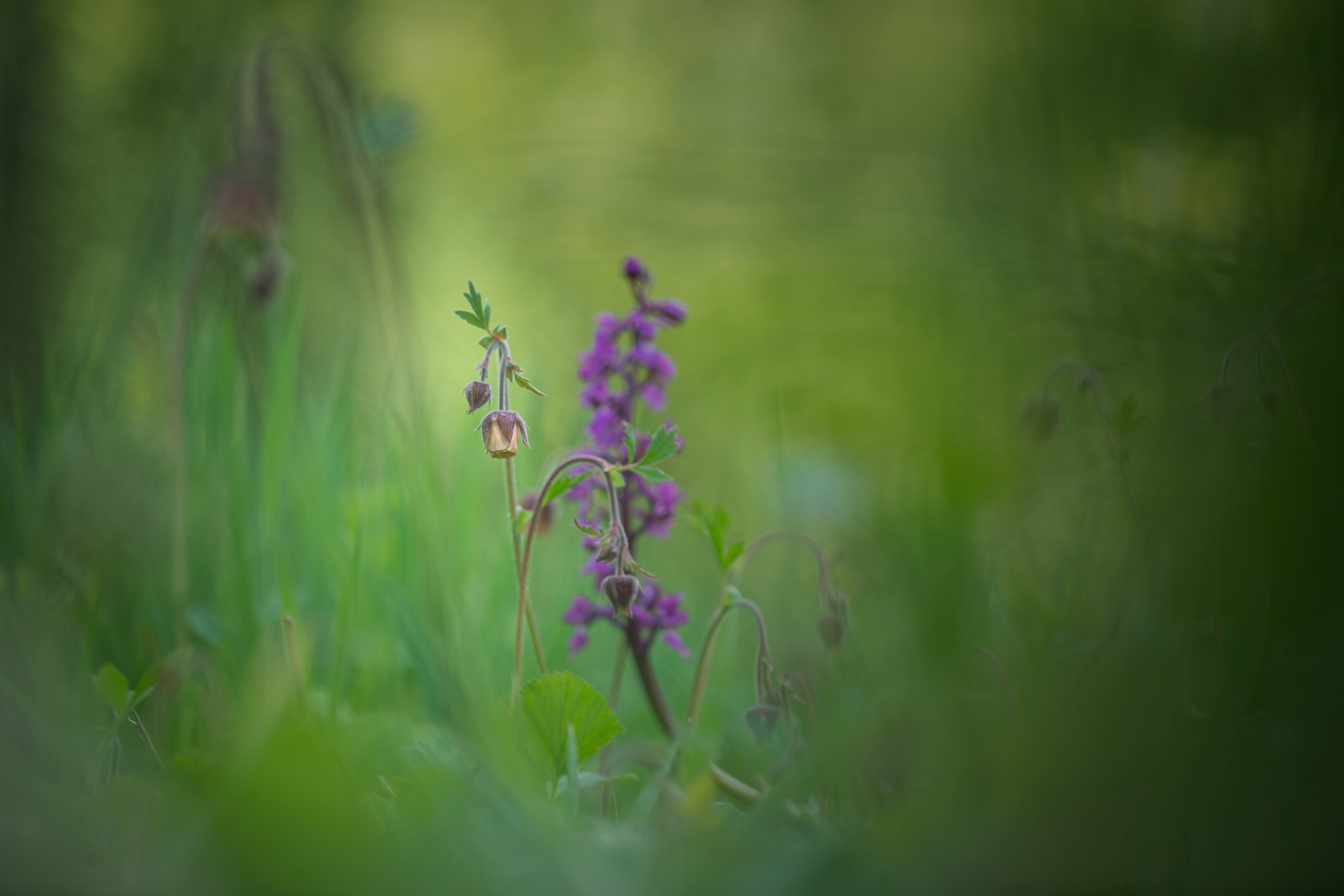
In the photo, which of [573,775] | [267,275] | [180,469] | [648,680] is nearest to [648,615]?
[648,680]

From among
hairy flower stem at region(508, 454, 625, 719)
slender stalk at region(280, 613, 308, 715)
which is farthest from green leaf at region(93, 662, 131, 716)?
hairy flower stem at region(508, 454, 625, 719)

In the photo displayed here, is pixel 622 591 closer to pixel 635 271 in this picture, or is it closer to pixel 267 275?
Result: pixel 635 271

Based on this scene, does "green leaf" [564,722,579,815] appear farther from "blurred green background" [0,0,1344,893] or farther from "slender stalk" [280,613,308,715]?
"slender stalk" [280,613,308,715]

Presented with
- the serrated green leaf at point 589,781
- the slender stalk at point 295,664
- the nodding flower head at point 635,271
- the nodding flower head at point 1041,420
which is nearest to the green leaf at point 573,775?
the serrated green leaf at point 589,781

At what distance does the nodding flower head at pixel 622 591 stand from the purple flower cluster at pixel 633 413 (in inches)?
5.5

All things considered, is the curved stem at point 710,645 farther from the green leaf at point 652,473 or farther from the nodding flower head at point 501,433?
the nodding flower head at point 501,433

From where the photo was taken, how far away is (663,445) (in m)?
0.77

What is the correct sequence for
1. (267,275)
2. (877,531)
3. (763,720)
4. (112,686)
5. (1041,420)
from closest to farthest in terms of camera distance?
1. (877,531)
2. (112,686)
3. (763,720)
4. (1041,420)
5. (267,275)

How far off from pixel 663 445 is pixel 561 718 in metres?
0.27

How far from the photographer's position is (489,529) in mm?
1503

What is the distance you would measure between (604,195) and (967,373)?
95 centimetres

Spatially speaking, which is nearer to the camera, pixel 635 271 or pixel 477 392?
pixel 477 392

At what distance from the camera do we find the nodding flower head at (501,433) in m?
0.72

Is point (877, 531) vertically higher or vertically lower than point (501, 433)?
lower
